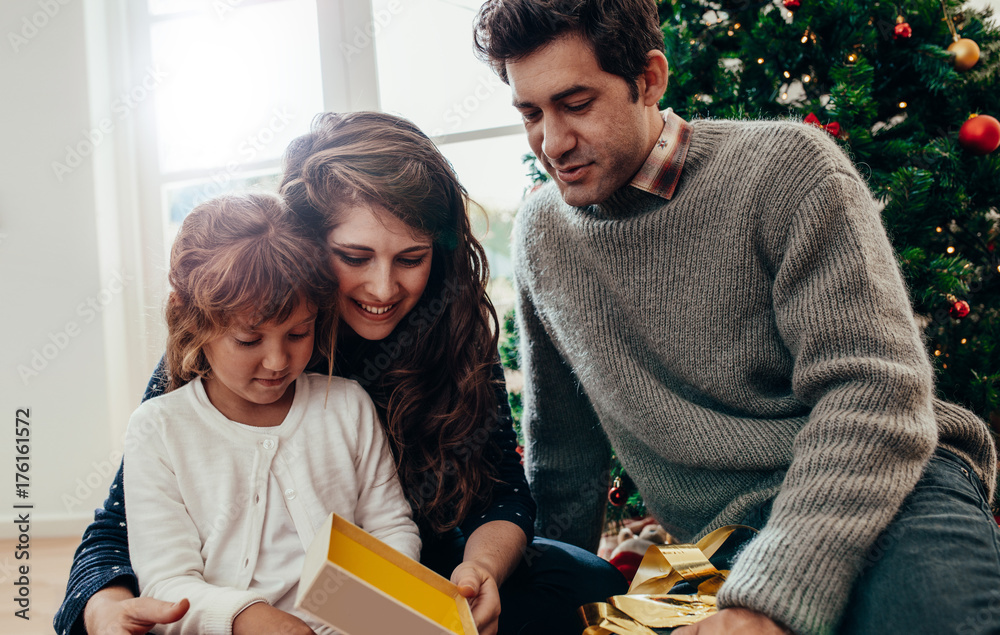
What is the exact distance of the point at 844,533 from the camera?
837 mm

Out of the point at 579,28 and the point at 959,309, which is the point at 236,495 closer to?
the point at 579,28

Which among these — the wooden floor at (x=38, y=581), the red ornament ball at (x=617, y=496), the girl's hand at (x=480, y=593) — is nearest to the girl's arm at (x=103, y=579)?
the girl's hand at (x=480, y=593)

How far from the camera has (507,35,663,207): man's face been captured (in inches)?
43.1

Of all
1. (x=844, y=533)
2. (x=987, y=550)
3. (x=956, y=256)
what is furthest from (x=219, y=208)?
(x=956, y=256)

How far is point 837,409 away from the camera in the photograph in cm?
92

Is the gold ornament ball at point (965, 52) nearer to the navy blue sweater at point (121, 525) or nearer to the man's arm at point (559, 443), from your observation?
the man's arm at point (559, 443)

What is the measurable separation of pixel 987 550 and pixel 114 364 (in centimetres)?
293

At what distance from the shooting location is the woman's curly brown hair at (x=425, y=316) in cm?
114

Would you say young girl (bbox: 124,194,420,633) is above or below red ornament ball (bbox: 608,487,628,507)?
above

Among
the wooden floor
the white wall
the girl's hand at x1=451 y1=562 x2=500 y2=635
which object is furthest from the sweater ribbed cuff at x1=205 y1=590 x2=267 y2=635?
the white wall

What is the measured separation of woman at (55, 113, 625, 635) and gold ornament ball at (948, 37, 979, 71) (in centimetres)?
131

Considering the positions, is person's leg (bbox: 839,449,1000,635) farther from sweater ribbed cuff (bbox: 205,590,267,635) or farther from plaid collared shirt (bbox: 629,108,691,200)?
sweater ribbed cuff (bbox: 205,590,267,635)

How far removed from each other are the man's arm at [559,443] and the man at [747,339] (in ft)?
0.17

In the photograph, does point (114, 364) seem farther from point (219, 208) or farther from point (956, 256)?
point (956, 256)
